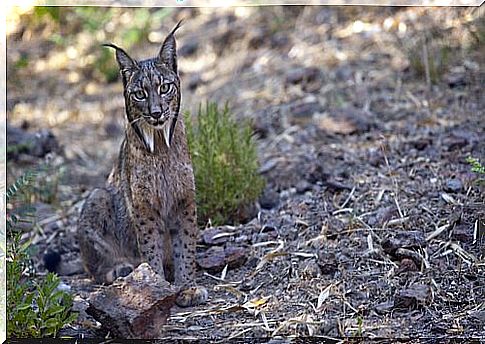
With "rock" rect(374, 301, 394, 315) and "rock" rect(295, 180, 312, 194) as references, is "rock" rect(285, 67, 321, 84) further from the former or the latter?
"rock" rect(374, 301, 394, 315)

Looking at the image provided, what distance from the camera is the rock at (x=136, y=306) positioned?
13.8 feet

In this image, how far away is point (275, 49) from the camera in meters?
8.78

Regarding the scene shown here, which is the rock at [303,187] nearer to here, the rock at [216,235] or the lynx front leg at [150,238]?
the rock at [216,235]

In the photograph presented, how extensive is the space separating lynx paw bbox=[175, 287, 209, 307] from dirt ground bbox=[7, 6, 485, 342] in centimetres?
6

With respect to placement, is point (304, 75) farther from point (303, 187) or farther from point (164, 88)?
point (164, 88)

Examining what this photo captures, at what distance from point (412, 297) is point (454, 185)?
1.24 m

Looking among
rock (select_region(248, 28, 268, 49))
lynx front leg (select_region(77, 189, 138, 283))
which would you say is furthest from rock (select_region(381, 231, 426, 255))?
rock (select_region(248, 28, 268, 49))

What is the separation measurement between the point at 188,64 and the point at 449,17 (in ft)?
8.69

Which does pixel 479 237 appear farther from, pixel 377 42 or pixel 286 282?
pixel 377 42

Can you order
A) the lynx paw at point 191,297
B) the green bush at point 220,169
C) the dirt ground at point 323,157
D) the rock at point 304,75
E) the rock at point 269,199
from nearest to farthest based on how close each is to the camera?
the dirt ground at point 323,157
the lynx paw at point 191,297
the green bush at point 220,169
the rock at point 269,199
the rock at point 304,75

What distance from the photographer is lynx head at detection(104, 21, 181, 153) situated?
178 inches

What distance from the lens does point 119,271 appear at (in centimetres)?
514

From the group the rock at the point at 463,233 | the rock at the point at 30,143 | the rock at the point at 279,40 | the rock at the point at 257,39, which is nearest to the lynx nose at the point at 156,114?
the rock at the point at 463,233

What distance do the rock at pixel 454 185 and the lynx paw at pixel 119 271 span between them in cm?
181
